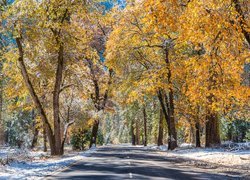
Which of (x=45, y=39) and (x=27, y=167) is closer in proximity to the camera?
(x=27, y=167)

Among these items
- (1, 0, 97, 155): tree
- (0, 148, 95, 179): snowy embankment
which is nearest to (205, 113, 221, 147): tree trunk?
(1, 0, 97, 155): tree

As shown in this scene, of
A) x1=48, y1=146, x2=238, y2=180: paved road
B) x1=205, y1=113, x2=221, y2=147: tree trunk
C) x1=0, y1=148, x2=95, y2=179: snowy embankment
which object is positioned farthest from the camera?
x1=205, y1=113, x2=221, y2=147: tree trunk

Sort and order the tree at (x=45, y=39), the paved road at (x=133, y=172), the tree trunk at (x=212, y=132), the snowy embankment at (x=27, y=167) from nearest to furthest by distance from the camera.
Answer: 1. the paved road at (x=133, y=172)
2. the snowy embankment at (x=27, y=167)
3. the tree at (x=45, y=39)
4. the tree trunk at (x=212, y=132)

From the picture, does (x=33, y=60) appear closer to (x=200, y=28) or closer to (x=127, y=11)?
(x=127, y=11)

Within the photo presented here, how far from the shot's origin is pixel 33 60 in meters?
26.8

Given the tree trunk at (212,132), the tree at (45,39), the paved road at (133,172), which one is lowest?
the paved road at (133,172)

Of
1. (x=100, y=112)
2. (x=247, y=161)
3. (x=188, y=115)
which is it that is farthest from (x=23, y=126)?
(x=247, y=161)

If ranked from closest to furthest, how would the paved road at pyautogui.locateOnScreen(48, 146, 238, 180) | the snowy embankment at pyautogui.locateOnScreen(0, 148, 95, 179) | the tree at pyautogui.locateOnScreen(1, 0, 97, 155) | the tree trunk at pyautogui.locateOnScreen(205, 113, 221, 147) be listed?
Result: the paved road at pyautogui.locateOnScreen(48, 146, 238, 180) < the snowy embankment at pyautogui.locateOnScreen(0, 148, 95, 179) < the tree at pyautogui.locateOnScreen(1, 0, 97, 155) < the tree trunk at pyautogui.locateOnScreen(205, 113, 221, 147)

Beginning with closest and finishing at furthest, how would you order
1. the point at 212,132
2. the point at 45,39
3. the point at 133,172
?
the point at 133,172
the point at 45,39
the point at 212,132

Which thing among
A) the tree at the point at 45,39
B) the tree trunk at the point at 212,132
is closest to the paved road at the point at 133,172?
the tree at the point at 45,39

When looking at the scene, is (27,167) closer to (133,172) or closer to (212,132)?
(133,172)

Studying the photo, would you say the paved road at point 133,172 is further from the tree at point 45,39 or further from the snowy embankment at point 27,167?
the tree at point 45,39

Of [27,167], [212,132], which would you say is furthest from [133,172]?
[212,132]

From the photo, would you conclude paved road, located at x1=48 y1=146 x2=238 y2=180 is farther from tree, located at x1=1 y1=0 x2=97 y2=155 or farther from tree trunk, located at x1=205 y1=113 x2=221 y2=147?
tree trunk, located at x1=205 y1=113 x2=221 y2=147
